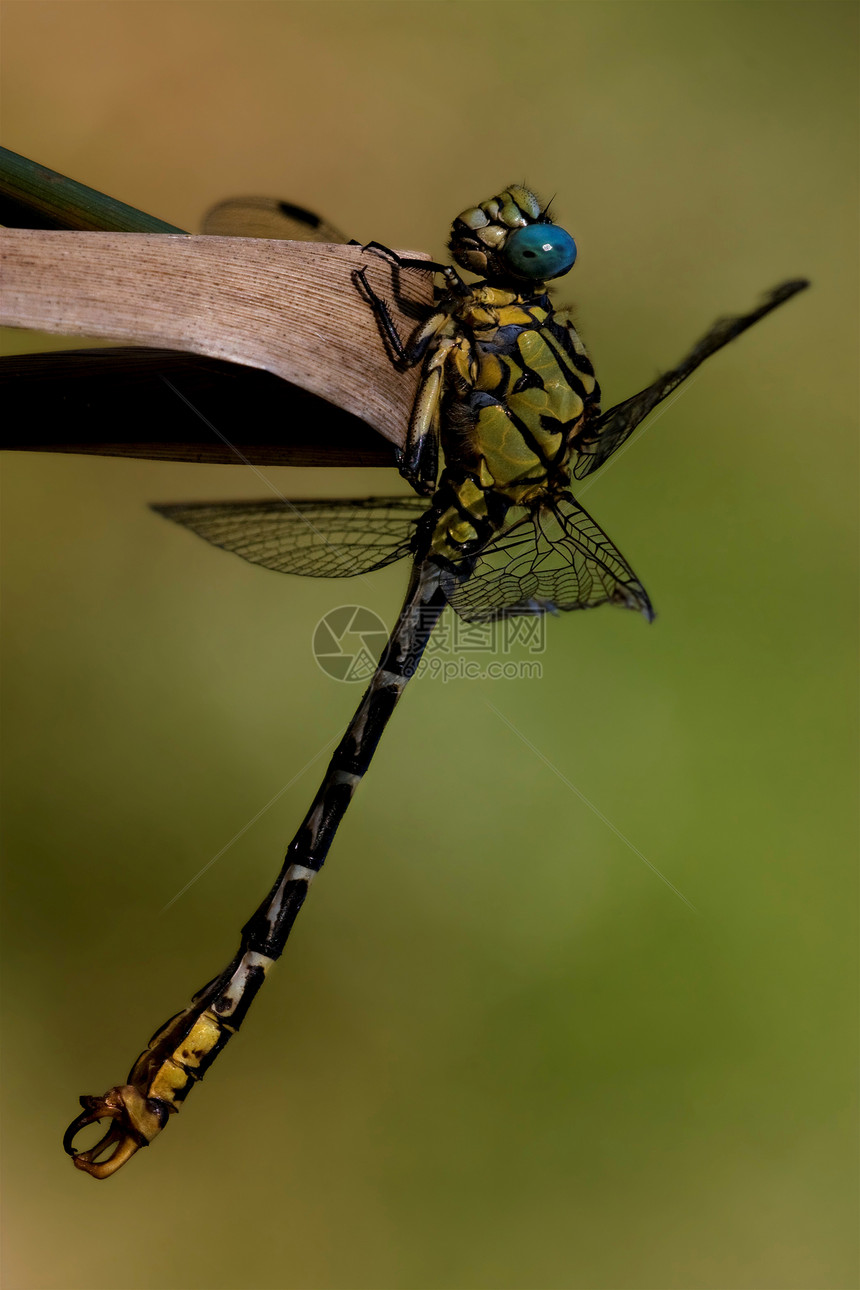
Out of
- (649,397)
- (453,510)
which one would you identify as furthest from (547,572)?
(649,397)

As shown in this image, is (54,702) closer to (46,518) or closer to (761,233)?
(46,518)

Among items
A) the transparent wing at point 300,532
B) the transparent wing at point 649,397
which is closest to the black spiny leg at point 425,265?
the transparent wing at point 649,397

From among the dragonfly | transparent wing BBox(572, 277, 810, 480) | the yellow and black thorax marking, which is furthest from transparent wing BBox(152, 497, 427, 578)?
transparent wing BBox(572, 277, 810, 480)

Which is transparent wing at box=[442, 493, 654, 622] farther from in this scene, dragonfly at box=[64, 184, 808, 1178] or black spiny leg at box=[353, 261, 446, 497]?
black spiny leg at box=[353, 261, 446, 497]

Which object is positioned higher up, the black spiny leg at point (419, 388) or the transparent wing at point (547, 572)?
the black spiny leg at point (419, 388)

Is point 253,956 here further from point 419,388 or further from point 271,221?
point 271,221

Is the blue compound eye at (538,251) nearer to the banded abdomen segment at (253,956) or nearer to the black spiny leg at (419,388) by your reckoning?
the black spiny leg at (419,388)
